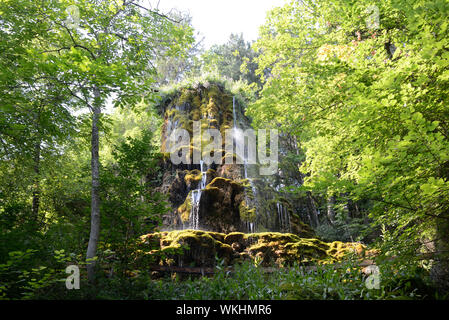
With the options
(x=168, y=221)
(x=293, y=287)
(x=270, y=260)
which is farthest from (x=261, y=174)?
(x=293, y=287)

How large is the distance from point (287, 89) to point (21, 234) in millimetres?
5881

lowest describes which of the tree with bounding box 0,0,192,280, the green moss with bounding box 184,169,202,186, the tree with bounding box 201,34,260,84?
the green moss with bounding box 184,169,202,186

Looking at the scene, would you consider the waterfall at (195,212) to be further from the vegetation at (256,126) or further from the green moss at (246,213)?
the vegetation at (256,126)

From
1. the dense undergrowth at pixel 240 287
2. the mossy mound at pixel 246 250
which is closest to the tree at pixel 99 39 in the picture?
Answer: the dense undergrowth at pixel 240 287

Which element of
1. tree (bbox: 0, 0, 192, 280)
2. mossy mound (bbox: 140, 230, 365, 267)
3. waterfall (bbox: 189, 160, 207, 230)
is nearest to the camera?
tree (bbox: 0, 0, 192, 280)

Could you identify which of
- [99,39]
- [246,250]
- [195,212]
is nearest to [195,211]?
[195,212]

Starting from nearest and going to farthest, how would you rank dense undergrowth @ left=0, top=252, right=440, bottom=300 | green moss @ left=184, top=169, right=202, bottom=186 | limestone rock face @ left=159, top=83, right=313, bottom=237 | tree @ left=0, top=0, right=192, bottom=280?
dense undergrowth @ left=0, top=252, right=440, bottom=300
tree @ left=0, top=0, right=192, bottom=280
limestone rock face @ left=159, top=83, right=313, bottom=237
green moss @ left=184, top=169, right=202, bottom=186

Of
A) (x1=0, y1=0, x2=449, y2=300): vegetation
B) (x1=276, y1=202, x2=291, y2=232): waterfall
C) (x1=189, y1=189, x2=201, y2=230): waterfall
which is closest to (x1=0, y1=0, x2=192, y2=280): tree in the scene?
(x1=0, y1=0, x2=449, y2=300): vegetation

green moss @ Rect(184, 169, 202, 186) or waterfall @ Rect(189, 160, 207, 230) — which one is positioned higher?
green moss @ Rect(184, 169, 202, 186)

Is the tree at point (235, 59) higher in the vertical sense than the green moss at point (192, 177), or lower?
higher

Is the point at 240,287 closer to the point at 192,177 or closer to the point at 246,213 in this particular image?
the point at 246,213

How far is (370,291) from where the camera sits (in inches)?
123

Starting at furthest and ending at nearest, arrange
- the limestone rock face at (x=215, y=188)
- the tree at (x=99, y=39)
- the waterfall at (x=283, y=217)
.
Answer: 1. the waterfall at (x=283, y=217)
2. the limestone rock face at (x=215, y=188)
3. the tree at (x=99, y=39)

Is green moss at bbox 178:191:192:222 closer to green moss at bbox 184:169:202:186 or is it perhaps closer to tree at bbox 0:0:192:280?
green moss at bbox 184:169:202:186
